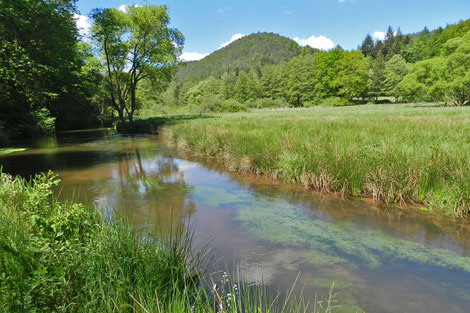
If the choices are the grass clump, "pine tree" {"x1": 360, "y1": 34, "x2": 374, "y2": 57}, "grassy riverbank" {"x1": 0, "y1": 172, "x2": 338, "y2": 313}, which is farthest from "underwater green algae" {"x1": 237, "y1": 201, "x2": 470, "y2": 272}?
"pine tree" {"x1": 360, "y1": 34, "x2": 374, "y2": 57}

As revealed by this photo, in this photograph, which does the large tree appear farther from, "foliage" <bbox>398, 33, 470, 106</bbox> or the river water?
"foliage" <bbox>398, 33, 470, 106</bbox>

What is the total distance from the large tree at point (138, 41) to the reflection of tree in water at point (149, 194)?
2142 cm

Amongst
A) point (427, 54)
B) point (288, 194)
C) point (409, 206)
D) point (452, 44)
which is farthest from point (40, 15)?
point (427, 54)

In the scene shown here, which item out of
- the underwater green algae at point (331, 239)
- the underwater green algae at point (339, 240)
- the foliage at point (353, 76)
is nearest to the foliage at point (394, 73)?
the foliage at point (353, 76)

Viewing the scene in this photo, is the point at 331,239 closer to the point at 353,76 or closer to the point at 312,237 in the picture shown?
the point at 312,237

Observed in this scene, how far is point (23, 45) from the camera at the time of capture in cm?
1772

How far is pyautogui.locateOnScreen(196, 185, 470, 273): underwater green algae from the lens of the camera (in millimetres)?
3928

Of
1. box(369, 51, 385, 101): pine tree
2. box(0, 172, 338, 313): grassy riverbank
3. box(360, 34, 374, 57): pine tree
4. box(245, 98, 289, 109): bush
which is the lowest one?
box(0, 172, 338, 313): grassy riverbank

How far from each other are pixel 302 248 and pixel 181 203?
139 inches

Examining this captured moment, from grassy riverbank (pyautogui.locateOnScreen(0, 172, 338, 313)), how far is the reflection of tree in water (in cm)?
115

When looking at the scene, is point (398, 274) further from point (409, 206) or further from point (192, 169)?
point (192, 169)

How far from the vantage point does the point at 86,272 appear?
101 inches

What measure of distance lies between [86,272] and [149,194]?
16.8 feet

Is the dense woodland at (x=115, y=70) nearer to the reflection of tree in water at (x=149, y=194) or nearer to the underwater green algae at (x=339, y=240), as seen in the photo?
the reflection of tree in water at (x=149, y=194)
